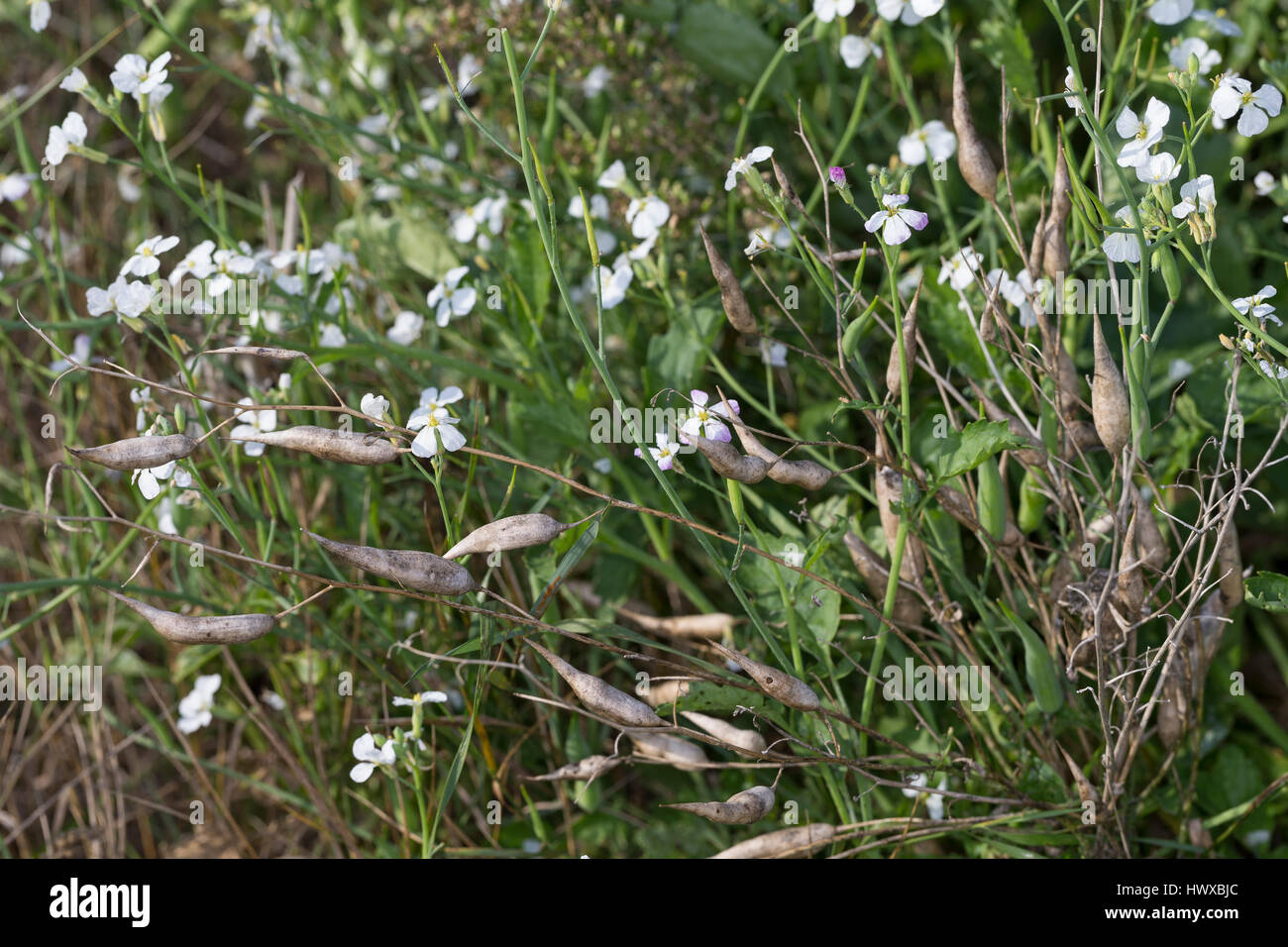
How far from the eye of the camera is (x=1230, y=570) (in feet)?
3.47

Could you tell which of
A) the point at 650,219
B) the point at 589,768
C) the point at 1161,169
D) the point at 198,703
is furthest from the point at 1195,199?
the point at 198,703

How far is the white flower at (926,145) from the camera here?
50.7 inches

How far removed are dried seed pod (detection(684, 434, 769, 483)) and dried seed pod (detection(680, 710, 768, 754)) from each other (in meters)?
0.26

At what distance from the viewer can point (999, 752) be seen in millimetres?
1175

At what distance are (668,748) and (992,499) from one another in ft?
1.38

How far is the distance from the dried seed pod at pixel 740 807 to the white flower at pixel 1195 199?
62 cm

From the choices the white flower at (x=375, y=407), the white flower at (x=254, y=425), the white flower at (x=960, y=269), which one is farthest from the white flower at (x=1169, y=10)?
the white flower at (x=254, y=425)

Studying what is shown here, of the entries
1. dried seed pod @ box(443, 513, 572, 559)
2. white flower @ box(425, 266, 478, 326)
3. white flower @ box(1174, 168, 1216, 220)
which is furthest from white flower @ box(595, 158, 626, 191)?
white flower @ box(1174, 168, 1216, 220)

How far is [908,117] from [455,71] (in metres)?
0.67

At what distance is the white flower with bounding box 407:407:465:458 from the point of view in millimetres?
963

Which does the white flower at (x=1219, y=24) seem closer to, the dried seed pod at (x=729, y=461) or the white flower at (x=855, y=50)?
the white flower at (x=855, y=50)

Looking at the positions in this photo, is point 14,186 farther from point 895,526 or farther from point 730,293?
point 895,526

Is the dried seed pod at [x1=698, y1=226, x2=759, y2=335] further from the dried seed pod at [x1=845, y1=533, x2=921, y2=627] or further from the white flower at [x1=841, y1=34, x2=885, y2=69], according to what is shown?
the white flower at [x1=841, y1=34, x2=885, y2=69]
